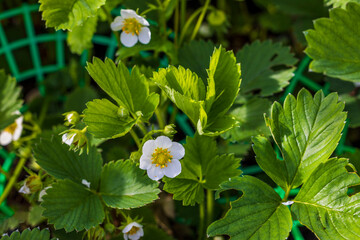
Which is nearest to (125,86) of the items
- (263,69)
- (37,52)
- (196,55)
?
(196,55)

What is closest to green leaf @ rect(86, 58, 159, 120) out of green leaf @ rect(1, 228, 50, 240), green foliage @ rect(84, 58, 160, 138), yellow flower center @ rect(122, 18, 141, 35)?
green foliage @ rect(84, 58, 160, 138)

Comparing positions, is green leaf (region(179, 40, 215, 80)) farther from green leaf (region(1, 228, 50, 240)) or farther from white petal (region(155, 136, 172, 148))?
green leaf (region(1, 228, 50, 240))

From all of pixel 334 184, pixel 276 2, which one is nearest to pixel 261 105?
pixel 334 184

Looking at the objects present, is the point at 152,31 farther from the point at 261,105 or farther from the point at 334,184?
the point at 334,184

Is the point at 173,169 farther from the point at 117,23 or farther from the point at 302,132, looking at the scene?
the point at 117,23

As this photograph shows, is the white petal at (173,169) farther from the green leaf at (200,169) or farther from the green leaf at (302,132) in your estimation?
the green leaf at (302,132)

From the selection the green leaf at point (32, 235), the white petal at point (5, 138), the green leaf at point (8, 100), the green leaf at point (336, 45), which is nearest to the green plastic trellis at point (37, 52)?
the white petal at point (5, 138)
